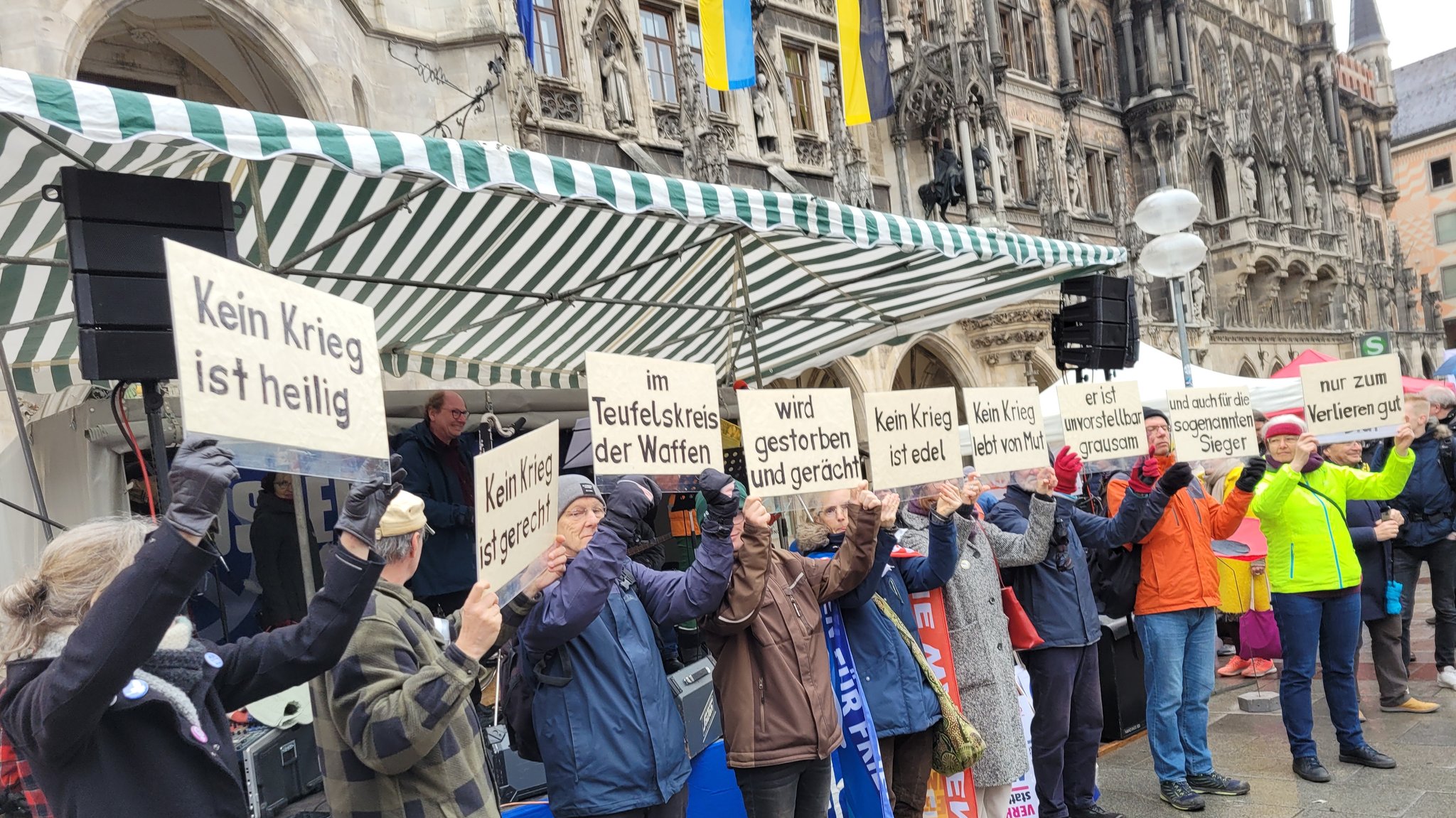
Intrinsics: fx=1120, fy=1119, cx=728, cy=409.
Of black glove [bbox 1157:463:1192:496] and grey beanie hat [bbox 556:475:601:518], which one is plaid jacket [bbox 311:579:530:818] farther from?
black glove [bbox 1157:463:1192:496]

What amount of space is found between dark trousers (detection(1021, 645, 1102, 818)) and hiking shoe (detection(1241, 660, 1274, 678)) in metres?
4.19

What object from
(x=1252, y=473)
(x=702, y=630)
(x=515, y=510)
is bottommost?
(x=702, y=630)

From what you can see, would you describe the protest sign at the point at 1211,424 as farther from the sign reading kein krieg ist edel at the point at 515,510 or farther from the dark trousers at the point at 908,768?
the sign reading kein krieg ist edel at the point at 515,510

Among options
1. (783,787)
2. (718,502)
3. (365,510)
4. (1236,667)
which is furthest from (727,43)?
(365,510)

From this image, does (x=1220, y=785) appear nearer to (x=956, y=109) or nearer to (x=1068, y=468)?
(x=1068, y=468)

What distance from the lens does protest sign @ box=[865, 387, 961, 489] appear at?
4.45 meters

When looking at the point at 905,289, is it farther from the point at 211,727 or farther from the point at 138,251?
the point at 211,727

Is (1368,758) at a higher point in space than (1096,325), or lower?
lower

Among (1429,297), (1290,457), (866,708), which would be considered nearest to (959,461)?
(866,708)

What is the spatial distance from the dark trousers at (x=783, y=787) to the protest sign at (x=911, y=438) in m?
1.12

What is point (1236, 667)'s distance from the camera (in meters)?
9.00

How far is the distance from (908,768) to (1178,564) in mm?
1896

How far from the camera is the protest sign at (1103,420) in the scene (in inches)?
212

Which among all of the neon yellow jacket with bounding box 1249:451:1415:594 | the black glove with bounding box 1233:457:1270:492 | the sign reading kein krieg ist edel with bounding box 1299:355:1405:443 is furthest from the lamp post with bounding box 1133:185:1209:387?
the black glove with bounding box 1233:457:1270:492
